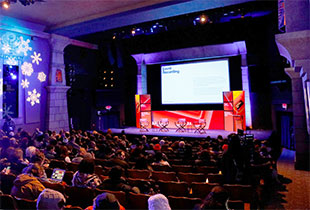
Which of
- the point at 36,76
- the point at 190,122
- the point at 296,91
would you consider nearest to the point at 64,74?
the point at 36,76

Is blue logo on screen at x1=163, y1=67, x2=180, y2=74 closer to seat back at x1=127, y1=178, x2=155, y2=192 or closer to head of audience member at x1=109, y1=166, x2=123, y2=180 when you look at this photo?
seat back at x1=127, y1=178, x2=155, y2=192

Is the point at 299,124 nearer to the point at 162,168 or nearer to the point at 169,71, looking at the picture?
the point at 162,168

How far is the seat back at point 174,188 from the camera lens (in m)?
3.33

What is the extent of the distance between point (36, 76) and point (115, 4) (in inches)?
217

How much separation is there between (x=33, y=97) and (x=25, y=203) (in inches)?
381

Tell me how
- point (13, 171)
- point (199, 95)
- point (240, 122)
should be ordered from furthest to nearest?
point (199, 95) → point (240, 122) → point (13, 171)

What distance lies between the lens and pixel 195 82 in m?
13.4

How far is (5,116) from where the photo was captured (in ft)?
32.7

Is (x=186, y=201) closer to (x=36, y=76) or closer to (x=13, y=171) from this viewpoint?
(x=13, y=171)

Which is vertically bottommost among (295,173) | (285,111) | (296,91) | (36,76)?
(295,173)

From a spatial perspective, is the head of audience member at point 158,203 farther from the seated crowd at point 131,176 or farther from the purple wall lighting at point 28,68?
the purple wall lighting at point 28,68

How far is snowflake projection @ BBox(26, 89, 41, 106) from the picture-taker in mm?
10945

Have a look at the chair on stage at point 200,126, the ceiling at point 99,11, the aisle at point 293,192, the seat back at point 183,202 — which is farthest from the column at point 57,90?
the seat back at point 183,202

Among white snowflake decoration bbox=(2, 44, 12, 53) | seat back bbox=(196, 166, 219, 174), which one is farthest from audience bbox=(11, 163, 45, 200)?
white snowflake decoration bbox=(2, 44, 12, 53)
